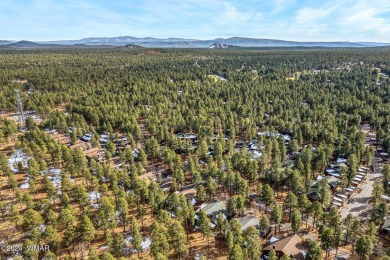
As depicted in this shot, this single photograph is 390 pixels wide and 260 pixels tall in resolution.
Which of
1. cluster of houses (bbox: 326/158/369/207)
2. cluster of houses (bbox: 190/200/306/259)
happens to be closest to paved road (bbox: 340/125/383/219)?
cluster of houses (bbox: 326/158/369/207)

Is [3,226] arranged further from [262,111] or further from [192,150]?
[262,111]

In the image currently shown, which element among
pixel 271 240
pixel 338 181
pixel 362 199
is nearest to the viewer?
pixel 271 240

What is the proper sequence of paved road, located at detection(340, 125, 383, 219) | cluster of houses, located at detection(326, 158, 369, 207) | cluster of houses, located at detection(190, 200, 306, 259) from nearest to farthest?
cluster of houses, located at detection(190, 200, 306, 259) < paved road, located at detection(340, 125, 383, 219) < cluster of houses, located at detection(326, 158, 369, 207)

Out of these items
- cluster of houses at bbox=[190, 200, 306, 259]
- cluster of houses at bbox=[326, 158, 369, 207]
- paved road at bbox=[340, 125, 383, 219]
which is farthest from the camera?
cluster of houses at bbox=[326, 158, 369, 207]

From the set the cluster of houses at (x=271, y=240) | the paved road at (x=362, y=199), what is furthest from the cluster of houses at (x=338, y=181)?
the cluster of houses at (x=271, y=240)

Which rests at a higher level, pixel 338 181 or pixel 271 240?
pixel 338 181

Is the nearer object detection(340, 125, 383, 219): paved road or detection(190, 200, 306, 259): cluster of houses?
detection(190, 200, 306, 259): cluster of houses

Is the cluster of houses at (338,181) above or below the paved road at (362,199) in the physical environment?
above

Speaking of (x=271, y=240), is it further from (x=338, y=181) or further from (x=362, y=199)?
(x=362, y=199)

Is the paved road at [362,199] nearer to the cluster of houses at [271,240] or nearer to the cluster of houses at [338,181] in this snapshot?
the cluster of houses at [338,181]

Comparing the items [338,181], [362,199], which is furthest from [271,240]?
[362,199]

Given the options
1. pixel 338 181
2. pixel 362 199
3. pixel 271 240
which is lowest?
pixel 271 240

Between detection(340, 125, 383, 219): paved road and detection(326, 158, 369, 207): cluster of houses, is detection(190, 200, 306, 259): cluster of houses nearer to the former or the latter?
detection(340, 125, 383, 219): paved road
